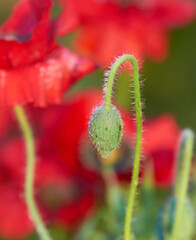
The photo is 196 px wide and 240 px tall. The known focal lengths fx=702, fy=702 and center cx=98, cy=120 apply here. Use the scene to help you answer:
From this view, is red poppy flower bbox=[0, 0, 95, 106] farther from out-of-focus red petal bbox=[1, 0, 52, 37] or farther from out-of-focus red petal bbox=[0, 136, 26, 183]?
out-of-focus red petal bbox=[0, 136, 26, 183]

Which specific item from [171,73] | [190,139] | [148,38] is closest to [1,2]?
[171,73]

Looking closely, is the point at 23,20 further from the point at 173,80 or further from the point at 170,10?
the point at 173,80

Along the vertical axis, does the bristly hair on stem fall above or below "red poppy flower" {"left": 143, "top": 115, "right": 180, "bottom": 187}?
below

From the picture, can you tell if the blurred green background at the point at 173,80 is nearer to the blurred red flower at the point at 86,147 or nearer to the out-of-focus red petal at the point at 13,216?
the blurred red flower at the point at 86,147

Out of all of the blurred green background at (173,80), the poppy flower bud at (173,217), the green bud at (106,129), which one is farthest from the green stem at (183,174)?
the blurred green background at (173,80)

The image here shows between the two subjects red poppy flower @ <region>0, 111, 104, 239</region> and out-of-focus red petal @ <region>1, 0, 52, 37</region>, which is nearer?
out-of-focus red petal @ <region>1, 0, 52, 37</region>

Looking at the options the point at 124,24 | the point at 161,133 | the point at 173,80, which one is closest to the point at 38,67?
the point at 161,133

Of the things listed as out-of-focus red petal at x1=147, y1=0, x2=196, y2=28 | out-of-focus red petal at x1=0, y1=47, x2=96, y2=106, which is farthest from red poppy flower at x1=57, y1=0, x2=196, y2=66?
out-of-focus red petal at x1=0, y1=47, x2=96, y2=106
